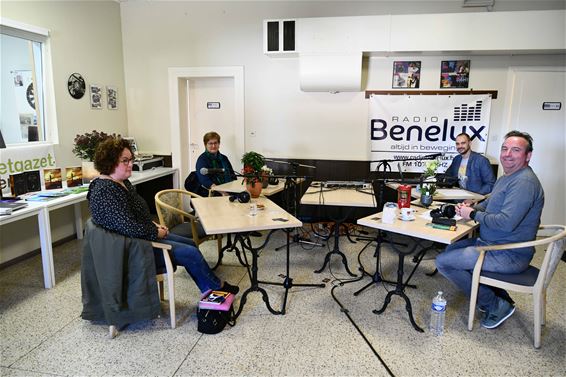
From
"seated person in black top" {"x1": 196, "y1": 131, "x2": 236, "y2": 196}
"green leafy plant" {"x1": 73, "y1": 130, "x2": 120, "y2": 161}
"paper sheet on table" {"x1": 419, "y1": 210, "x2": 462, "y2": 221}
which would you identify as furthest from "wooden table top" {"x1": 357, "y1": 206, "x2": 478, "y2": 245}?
"green leafy plant" {"x1": 73, "y1": 130, "x2": 120, "y2": 161}

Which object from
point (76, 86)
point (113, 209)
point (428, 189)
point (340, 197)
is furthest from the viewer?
point (76, 86)

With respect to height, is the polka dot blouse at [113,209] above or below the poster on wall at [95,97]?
below

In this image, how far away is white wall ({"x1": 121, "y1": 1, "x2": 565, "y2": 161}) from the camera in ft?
15.3

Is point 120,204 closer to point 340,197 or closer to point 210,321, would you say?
point 210,321

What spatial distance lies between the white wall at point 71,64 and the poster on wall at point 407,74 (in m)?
3.76

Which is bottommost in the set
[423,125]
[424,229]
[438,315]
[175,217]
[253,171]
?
[438,315]

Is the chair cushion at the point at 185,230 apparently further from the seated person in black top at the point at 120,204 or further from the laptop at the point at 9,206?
the laptop at the point at 9,206

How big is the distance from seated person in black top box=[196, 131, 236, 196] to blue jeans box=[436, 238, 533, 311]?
2.41 metres

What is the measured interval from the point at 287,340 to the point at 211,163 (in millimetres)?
2394

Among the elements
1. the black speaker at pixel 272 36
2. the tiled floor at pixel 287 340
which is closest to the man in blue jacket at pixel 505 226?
the tiled floor at pixel 287 340

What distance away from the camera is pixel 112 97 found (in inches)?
199

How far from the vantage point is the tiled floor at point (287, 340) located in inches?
84.2

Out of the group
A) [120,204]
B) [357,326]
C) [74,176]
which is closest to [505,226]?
[357,326]

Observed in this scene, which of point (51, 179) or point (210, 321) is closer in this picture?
point (210, 321)
